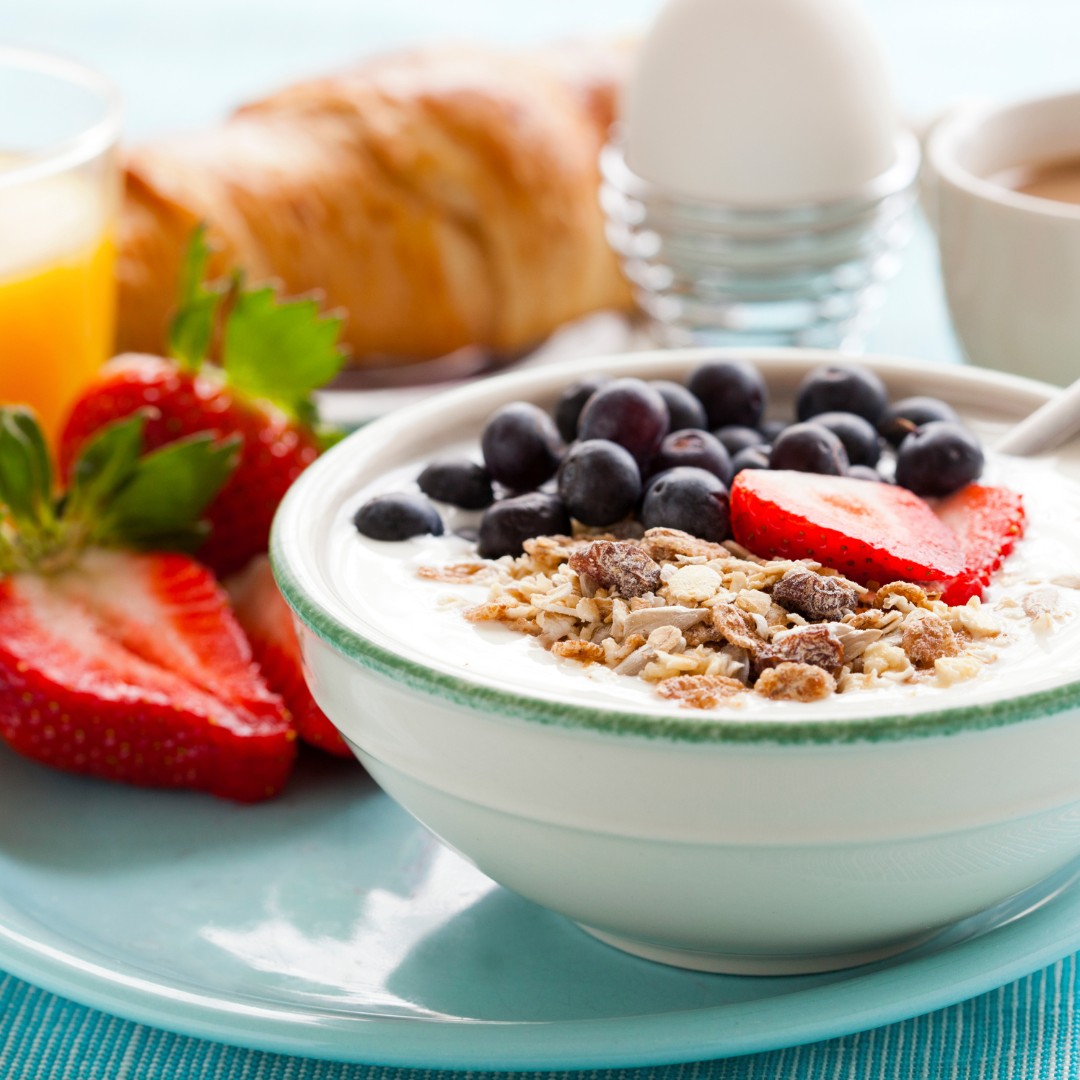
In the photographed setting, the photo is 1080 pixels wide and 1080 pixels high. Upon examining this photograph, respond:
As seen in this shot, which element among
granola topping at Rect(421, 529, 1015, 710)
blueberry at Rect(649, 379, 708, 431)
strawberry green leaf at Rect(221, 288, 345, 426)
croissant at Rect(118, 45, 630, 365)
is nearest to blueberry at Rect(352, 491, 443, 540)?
granola topping at Rect(421, 529, 1015, 710)

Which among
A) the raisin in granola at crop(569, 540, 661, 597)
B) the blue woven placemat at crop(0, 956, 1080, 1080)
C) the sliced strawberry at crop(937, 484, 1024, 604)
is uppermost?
the raisin in granola at crop(569, 540, 661, 597)

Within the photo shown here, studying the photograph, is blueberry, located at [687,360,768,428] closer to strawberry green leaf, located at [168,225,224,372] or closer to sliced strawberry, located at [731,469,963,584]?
sliced strawberry, located at [731,469,963,584]

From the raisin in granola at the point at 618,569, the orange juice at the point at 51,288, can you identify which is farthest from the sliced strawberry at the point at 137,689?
the orange juice at the point at 51,288

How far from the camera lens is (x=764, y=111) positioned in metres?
1.89

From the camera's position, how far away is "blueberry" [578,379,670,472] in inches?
46.0

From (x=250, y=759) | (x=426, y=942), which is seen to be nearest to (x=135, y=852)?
(x=250, y=759)

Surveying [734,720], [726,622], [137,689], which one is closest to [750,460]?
[726,622]

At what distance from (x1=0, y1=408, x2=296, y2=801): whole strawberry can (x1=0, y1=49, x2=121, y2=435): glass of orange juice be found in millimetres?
414

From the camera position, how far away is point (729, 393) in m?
1.27

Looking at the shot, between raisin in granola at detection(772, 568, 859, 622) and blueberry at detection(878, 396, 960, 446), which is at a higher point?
raisin in granola at detection(772, 568, 859, 622)

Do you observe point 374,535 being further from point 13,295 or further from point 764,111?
point 764,111

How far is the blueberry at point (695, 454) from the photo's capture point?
1.16 metres

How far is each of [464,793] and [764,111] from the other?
1.21 m

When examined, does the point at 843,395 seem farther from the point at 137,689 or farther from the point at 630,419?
the point at 137,689
